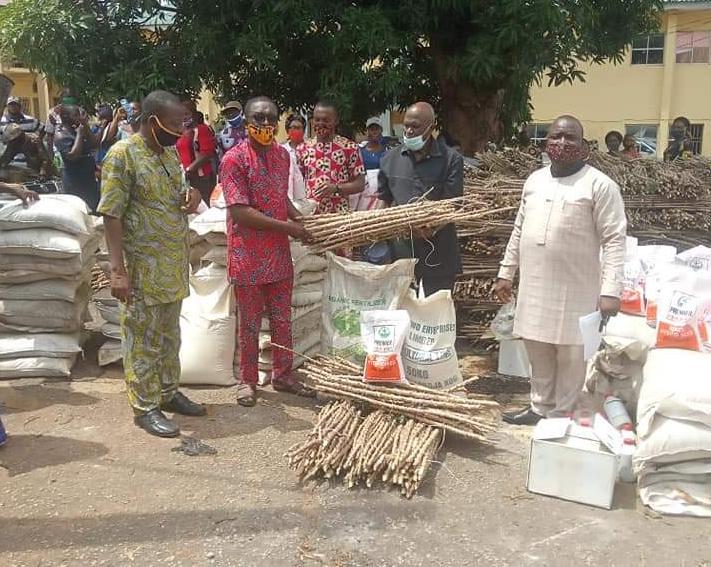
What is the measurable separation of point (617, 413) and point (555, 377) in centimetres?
42

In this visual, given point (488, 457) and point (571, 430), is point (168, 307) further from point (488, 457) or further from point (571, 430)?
point (571, 430)

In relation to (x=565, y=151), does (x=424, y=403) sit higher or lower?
lower

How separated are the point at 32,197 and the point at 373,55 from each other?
4033 mm

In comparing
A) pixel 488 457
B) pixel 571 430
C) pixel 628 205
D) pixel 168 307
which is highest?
pixel 628 205

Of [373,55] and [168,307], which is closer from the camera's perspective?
[168,307]

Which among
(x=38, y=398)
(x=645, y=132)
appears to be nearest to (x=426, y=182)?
(x=38, y=398)

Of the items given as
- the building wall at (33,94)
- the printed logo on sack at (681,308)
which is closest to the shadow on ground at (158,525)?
the printed logo on sack at (681,308)

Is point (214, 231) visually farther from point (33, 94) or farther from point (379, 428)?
point (33, 94)

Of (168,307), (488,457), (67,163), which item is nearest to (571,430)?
(488,457)

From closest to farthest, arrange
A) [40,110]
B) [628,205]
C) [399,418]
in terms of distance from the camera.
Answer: [399,418], [628,205], [40,110]

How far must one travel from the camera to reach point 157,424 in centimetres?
392

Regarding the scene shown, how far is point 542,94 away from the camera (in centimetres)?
2022

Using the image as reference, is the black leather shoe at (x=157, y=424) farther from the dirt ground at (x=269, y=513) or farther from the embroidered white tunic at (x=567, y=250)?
the embroidered white tunic at (x=567, y=250)

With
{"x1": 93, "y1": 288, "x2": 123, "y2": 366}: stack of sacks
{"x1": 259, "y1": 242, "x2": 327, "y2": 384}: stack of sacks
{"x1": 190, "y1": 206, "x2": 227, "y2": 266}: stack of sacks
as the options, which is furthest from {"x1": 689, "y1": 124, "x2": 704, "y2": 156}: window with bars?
{"x1": 93, "y1": 288, "x2": 123, "y2": 366}: stack of sacks
